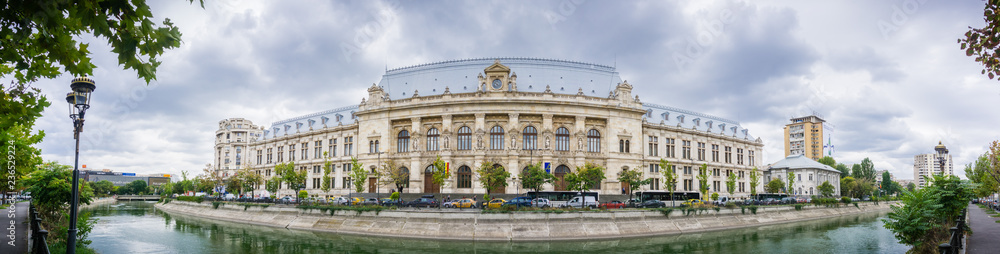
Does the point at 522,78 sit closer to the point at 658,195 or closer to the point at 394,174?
the point at 394,174

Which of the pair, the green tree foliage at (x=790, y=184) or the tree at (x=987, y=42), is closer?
the tree at (x=987, y=42)

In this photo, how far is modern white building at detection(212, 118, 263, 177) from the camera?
12331cm

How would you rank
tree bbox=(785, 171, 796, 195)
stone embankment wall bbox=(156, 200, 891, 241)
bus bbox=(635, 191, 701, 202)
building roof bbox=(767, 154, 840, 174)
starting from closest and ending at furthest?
1. stone embankment wall bbox=(156, 200, 891, 241)
2. bus bbox=(635, 191, 701, 202)
3. tree bbox=(785, 171, 796, 195)
4. building roof bbox=(767, 154, 840, 174)

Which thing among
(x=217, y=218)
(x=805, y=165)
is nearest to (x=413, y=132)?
(x=217, y=218)

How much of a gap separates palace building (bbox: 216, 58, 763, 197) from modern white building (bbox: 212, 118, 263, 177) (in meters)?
46.9

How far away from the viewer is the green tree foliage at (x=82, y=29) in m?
6.08

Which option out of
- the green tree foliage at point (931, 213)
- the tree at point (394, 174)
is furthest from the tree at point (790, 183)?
the green tree foliage at point (931, 213)

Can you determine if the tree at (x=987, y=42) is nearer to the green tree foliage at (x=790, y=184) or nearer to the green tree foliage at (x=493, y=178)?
the green tree foliage at (x=493, y=178)

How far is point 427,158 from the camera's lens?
233 feet

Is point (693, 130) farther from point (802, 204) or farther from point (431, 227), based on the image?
point (431, 227)

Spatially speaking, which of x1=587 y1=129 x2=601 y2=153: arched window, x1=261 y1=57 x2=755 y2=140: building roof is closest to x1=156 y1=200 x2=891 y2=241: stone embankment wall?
x1=587 y1=129 x2=601 y2=153: arched window

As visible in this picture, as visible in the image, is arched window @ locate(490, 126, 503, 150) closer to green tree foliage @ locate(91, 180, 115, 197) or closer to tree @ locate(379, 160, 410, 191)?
tree @ locate(379, 160, 410, 191)

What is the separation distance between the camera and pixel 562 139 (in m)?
70.6

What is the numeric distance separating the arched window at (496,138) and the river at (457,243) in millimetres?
28025
